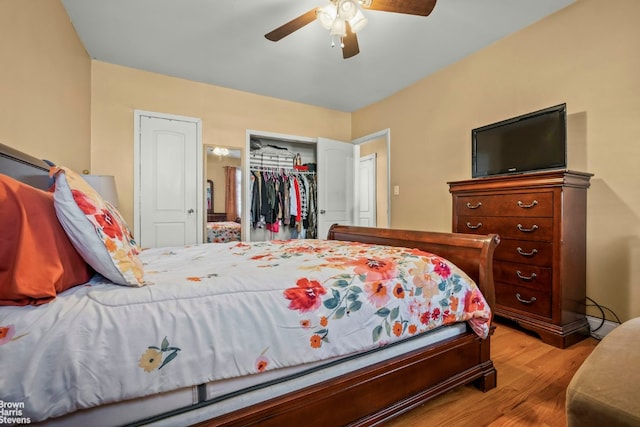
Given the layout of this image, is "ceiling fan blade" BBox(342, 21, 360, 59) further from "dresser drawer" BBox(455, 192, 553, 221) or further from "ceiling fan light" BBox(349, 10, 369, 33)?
"dresser drawer" BBox(455, 192, 553, 221)

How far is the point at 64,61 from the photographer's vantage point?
7.40ft

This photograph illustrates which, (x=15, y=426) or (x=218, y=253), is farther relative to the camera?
(x=218, y=253)

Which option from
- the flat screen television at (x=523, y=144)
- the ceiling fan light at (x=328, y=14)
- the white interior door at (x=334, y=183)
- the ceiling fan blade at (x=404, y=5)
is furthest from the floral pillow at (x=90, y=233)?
the white interior door at (x=334, y=183)

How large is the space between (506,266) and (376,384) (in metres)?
1.63

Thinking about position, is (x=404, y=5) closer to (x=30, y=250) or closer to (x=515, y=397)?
(x=30, y=250)

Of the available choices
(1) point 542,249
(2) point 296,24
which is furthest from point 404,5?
(1) point 542,249

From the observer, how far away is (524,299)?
206 centimetres

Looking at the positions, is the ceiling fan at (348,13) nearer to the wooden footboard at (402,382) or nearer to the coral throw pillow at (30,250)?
the wooden footboard at (402,382)

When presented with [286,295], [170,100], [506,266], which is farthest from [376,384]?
[170,100]

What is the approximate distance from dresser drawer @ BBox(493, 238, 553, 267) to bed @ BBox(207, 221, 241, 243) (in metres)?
3.08

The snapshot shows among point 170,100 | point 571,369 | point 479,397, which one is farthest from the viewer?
point 170,100

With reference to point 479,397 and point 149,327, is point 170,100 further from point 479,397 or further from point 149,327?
point 479,397

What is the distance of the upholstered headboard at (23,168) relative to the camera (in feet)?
3.84

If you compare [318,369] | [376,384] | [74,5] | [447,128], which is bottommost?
[376,384]
